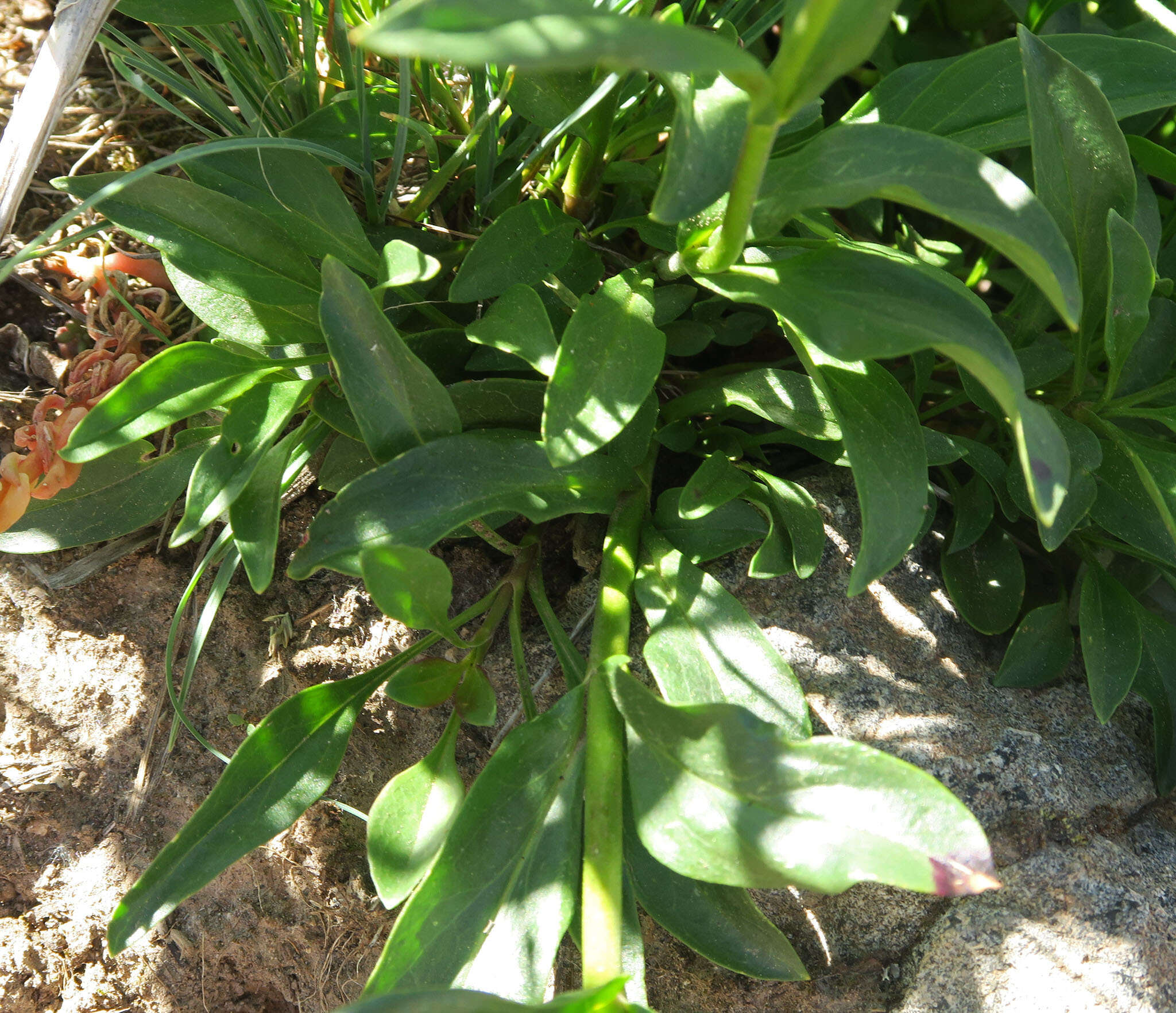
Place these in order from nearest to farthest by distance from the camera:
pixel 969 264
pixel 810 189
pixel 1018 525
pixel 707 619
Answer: pixel 810 189, pixel 707 619, pixel 1018 525, pixel 969 264

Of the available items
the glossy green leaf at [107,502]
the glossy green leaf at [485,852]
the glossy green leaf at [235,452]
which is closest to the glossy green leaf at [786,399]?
the glossy green leaf at [485,852]

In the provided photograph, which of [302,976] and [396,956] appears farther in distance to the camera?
[302,976]

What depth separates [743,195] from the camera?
64cm

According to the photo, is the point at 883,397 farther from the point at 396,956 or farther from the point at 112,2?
the point at 112,2

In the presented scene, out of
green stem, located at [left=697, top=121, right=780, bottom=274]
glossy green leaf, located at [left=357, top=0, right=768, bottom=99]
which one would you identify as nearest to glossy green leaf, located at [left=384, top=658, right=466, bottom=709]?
green stem, located at [left=697, top=121, right=780, bottom=274]

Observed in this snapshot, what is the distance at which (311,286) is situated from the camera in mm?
916

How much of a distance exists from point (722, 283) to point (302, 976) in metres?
0.93

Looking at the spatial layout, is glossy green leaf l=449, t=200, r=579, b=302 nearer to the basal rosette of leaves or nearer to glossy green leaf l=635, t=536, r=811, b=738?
the basal rosette of leaves

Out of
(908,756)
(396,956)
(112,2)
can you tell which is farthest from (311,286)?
(908,756)

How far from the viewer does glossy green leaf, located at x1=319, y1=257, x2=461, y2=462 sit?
0.75 metres

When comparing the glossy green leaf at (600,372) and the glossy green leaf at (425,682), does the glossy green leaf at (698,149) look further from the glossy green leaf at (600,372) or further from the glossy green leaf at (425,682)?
the glossy green leaf at (425,682)

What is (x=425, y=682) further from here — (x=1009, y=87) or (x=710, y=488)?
(x=1009, y=87)

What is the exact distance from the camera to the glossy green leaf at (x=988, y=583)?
42.3 inches

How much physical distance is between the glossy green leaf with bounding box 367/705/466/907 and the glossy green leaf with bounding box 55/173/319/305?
0.40 meters
